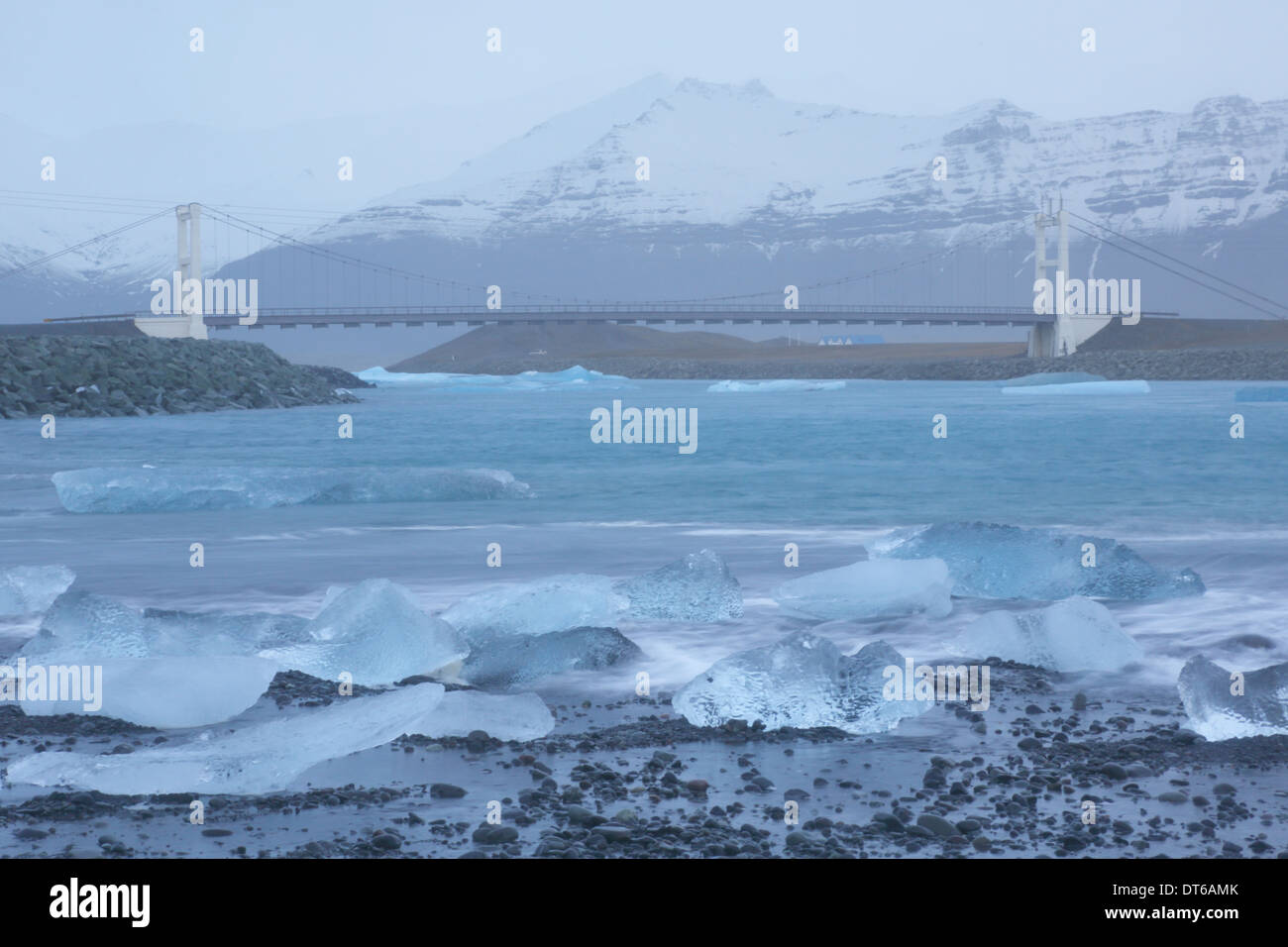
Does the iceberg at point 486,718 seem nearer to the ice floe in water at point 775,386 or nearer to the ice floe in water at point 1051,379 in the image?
the ice floe in water at point 775,386

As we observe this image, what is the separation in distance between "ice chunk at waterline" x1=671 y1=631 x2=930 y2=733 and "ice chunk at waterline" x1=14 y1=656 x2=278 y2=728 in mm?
1484

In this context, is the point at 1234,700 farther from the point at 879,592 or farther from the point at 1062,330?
the point at 1062,330

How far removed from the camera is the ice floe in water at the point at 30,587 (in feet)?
19.8

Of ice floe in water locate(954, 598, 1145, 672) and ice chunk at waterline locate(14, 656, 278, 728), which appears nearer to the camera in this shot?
ice chunk at waterline locate(14, 656, 278, 728)

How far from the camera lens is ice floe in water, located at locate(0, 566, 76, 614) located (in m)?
6.04

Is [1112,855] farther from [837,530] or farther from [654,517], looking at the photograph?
[654,517]

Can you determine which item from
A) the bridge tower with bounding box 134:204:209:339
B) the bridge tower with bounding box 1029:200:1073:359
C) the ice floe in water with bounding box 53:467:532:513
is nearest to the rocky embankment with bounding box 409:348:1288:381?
the bridge tower with bounding box 1029:200:1073:359

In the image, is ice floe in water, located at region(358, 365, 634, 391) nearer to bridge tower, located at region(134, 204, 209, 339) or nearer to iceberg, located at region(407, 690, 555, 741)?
bridge tower, located at region(134, 204, 209, 339)

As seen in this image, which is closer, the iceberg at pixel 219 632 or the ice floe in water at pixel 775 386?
the iceberg at pixel 219 632

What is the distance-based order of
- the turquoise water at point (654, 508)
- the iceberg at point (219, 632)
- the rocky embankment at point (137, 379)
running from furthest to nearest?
the rocky embankment at point (137, 379) → the turquoise water at point (654, 508) → the iceberg at point (219, 632)

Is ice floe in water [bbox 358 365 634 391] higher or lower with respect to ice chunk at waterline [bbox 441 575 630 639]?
higher

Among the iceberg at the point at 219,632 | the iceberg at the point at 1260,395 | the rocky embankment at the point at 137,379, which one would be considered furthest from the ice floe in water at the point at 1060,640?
the iceberg at the point at 1260,395

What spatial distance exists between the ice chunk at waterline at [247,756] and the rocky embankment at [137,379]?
93.7ft
